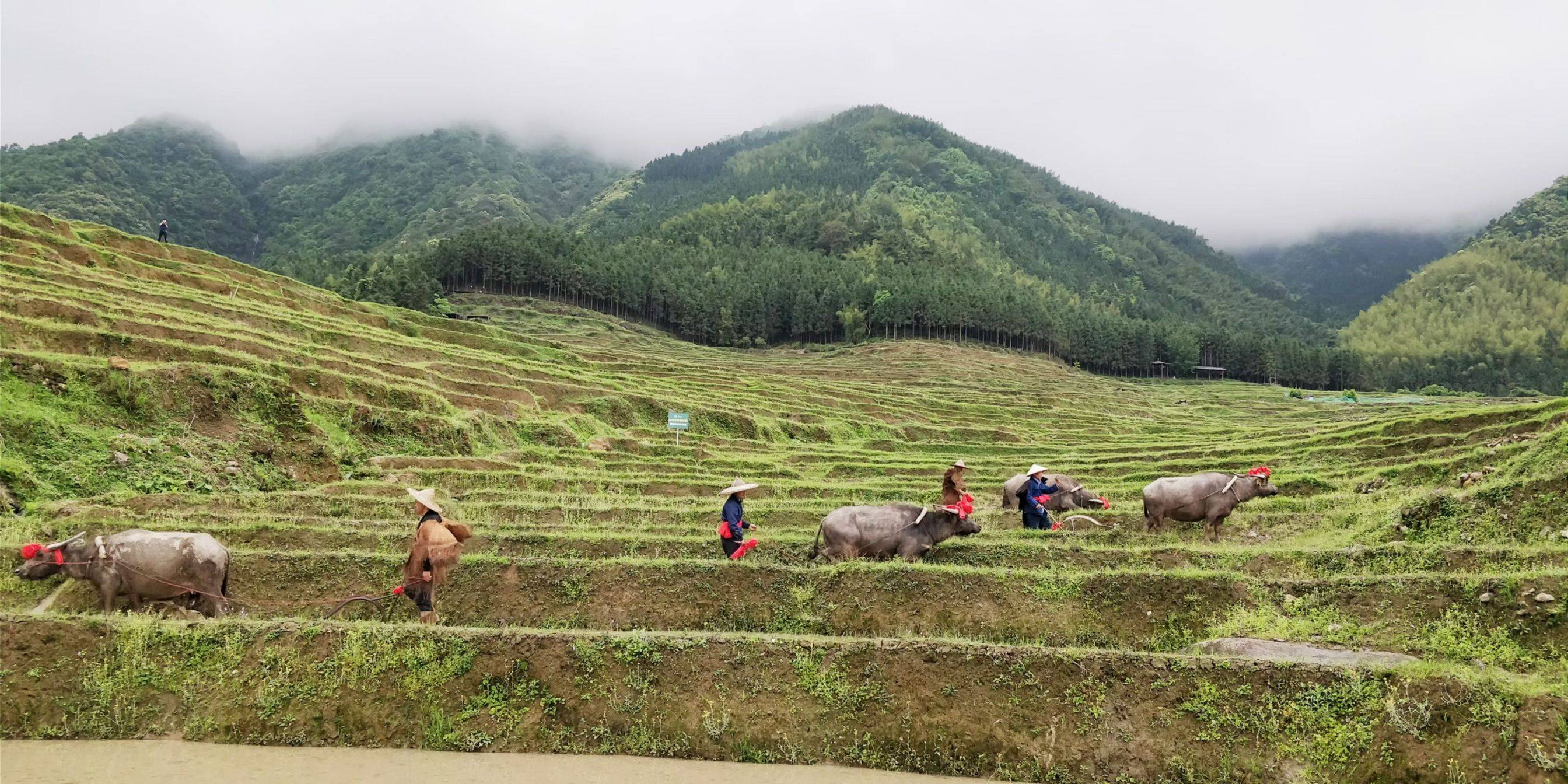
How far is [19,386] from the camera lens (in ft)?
59.4

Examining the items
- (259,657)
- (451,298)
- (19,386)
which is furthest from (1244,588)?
(451,298)

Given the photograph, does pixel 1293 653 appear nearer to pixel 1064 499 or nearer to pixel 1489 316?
pixel 1064 499

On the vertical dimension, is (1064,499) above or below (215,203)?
below

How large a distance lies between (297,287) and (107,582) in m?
42.9

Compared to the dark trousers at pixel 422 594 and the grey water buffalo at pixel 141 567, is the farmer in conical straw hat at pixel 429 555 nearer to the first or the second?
the dark trousers at pixel 422 594

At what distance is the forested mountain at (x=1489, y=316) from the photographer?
11694cm

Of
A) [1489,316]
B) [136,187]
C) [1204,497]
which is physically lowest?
[1204,497]

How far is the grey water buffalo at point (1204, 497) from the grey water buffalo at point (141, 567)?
54.8 feet

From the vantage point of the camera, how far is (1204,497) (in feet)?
55.3

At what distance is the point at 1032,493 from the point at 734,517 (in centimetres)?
751

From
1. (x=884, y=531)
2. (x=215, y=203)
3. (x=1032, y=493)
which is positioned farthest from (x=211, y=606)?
(x=215, y=203)

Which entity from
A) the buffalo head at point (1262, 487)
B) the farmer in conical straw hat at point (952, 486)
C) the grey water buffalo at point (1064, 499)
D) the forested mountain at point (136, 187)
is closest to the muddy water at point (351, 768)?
the farmer in conical straw hat at point (952, 486)

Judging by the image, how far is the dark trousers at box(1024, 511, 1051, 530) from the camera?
57.9 feet

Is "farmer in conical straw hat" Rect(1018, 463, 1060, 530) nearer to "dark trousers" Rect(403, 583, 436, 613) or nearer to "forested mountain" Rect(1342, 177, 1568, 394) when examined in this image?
"dark trousers" Rect(403, 583, 436, 613)
